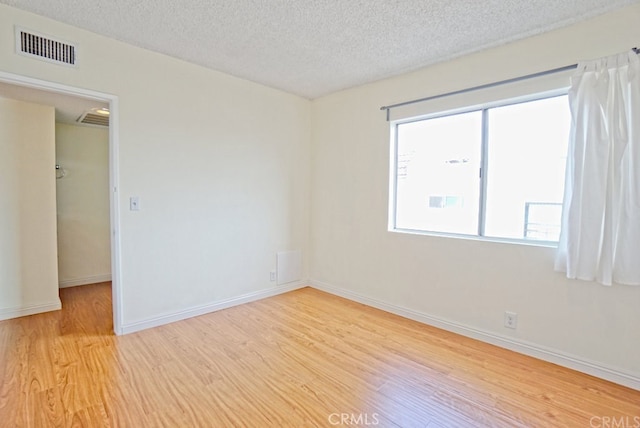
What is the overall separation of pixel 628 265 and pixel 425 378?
1520mm

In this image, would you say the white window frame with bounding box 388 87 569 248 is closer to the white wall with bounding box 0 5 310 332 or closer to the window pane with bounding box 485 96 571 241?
the window pane with bounding box 485 96 571 241

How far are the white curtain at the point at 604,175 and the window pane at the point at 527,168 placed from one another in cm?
18

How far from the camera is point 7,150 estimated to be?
3117 mm

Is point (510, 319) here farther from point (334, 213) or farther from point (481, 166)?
point (334, 213)

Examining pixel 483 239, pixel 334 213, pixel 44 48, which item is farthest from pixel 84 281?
pixel 483 239

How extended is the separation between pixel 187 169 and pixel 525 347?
3390mm

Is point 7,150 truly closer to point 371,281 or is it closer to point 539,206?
point 371,281

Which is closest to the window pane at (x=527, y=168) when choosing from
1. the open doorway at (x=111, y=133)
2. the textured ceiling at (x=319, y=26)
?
the textured ceiling at (x=319, y=26)

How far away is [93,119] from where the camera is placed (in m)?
3.98

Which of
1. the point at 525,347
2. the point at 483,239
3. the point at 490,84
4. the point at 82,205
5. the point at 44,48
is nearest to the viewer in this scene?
the point at 44,48

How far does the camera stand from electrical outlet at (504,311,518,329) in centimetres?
259

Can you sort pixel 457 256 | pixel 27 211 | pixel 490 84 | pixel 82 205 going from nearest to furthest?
pixel 490 84 → pixel 457 256 → pixel 27 211 → pixel 82 205

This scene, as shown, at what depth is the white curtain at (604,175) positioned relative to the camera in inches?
80.4

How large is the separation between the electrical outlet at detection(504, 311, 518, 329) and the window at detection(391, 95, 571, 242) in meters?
0.64
